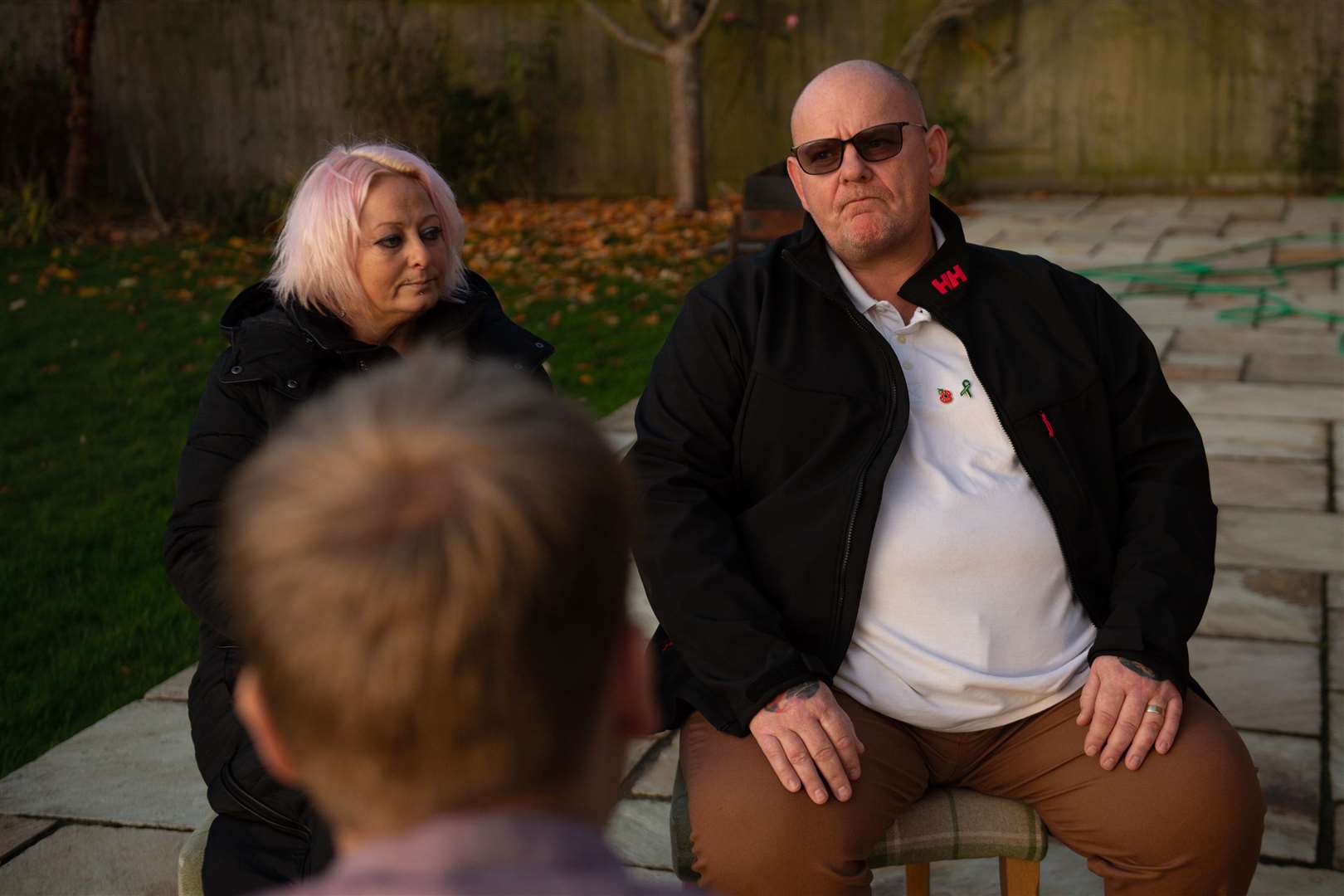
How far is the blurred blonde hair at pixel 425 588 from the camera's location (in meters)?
0.87

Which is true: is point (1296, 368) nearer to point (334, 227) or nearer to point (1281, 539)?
point (1281, 539)

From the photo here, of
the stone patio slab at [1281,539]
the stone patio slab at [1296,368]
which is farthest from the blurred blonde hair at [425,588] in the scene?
the stone patio slab at [1296,368]

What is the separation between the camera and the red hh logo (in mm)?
2328

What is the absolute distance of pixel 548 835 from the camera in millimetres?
883

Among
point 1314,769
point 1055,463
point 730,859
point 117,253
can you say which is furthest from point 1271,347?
point 117,253

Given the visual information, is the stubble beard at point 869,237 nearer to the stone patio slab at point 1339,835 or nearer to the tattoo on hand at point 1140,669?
the tattoo on hand at point 1140,669

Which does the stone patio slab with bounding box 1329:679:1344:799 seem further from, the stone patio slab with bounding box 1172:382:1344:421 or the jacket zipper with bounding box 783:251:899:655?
the stone patio slab with bounding box 1172:382:1344:421

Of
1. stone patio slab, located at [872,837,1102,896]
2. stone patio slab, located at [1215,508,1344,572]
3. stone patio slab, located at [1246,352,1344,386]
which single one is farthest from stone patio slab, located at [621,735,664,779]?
stone patio slab, located at [1246,352,1344,386]

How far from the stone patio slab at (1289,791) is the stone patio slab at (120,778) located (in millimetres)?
2033

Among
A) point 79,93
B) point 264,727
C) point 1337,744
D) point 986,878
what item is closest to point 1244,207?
point 1337,744

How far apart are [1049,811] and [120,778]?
195 cm

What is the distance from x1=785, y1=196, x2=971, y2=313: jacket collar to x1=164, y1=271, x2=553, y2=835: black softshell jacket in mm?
526

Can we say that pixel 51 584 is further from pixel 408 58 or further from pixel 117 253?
pixel 408 58

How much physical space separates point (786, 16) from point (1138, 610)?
10.5 m
